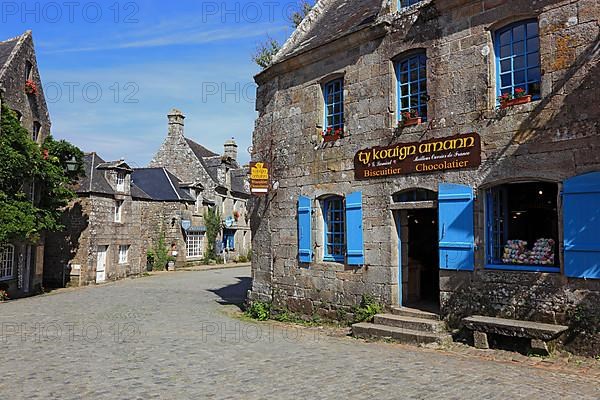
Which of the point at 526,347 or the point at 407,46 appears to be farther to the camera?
the point at 407,46

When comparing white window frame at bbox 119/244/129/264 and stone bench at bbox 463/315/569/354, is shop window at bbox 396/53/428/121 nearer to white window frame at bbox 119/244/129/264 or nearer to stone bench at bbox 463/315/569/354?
stone bench at bbox 463/315/569/354

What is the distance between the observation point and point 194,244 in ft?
103

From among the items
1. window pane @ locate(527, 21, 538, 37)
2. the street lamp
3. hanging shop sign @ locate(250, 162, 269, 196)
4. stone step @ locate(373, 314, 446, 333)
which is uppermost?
window pane @ locate(527, 21, 538, 37)

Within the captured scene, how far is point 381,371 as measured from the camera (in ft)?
23.1

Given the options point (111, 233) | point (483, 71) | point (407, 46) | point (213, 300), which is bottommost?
point (213, 300)

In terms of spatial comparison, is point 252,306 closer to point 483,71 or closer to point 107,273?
point 483,71

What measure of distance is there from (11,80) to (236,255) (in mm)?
20971

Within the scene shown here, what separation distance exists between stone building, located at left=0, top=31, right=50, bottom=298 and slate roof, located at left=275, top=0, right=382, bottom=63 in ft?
30.7

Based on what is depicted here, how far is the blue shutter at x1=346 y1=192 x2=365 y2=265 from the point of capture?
10.4 metres

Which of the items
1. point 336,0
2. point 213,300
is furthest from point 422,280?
point 336,0

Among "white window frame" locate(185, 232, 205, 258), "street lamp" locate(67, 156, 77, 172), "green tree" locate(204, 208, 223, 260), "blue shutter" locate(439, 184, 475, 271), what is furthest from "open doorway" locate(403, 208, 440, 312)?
"green tree" locate(204, 208, 223, 260)

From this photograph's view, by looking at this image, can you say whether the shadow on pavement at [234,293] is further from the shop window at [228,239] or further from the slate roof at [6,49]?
the shop window at [228,239]

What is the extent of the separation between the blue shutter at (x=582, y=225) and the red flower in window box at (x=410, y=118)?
2901 mm

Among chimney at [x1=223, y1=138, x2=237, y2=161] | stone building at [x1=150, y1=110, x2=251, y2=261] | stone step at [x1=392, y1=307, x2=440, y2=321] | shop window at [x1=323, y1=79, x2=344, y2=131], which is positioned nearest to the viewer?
stone step at [x1=392, y1=307, x2=440, y2=321]
